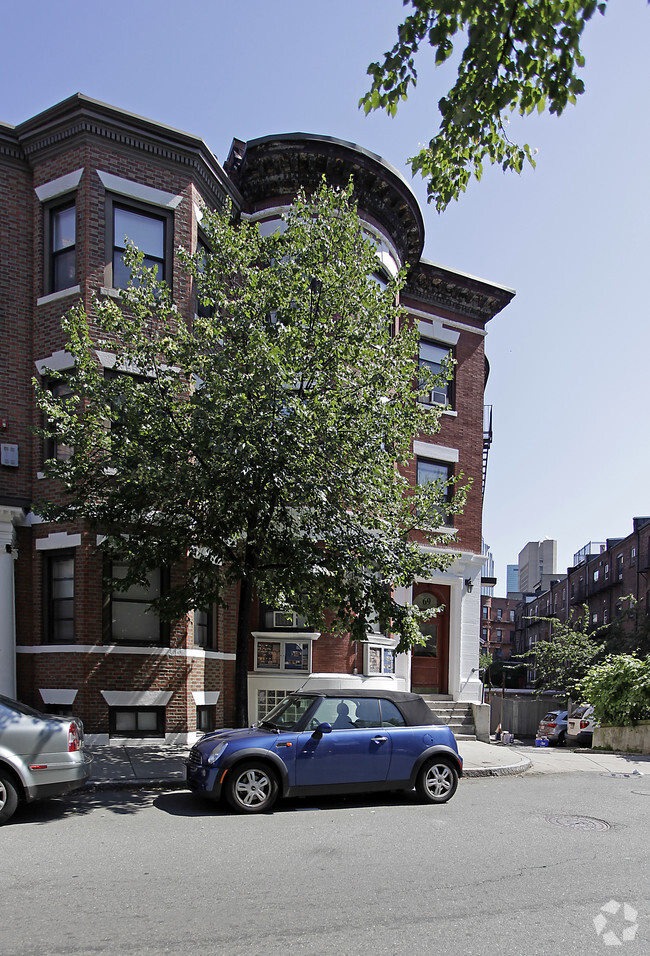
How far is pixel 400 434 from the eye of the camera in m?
11.1

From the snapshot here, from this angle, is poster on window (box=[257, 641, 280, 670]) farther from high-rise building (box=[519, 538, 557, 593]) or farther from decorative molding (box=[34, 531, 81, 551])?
high-rise building (box=[519, 538, 557, 593])

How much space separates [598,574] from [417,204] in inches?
1705

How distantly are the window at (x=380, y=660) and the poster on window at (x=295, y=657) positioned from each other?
156 centimetres

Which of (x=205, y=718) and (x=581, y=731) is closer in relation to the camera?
(x=205, y=718)

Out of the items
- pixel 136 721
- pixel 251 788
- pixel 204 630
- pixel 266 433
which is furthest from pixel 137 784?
pixel 204 630

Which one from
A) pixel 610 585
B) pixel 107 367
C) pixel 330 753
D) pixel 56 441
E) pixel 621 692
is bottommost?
pixel 610 585

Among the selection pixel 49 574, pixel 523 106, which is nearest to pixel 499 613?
pixel 49 574

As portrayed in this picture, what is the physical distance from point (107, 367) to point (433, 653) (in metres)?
10.0

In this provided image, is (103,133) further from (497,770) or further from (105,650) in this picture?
(497,770)

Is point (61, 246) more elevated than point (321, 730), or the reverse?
point (61, 246)

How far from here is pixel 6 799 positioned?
7547 millimetres

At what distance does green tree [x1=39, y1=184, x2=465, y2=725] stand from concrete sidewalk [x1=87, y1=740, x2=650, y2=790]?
1.45m

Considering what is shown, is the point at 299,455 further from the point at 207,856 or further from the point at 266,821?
the point at 207,856

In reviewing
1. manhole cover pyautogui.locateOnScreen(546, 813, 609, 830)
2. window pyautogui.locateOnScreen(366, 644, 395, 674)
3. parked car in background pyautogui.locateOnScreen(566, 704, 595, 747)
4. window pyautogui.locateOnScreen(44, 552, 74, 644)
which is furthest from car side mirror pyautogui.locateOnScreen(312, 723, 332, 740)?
parked car in background pyautogui.locateOnScreen(566, 704, 595, 747)
